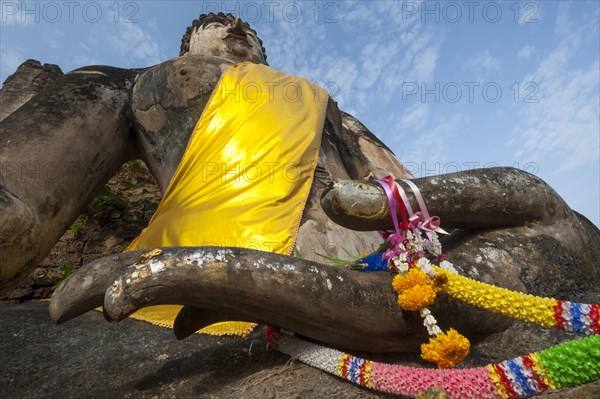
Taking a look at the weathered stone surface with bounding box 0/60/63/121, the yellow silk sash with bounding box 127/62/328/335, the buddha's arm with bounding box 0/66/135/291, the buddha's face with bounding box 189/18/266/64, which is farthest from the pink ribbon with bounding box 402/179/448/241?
the weathered stone surface with bounding box 0/60/63/121

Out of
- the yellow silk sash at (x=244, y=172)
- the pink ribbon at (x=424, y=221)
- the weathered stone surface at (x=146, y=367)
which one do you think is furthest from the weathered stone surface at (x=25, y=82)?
the pink ribbon at (x=424, y=221)

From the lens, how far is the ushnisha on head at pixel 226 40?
136 inches

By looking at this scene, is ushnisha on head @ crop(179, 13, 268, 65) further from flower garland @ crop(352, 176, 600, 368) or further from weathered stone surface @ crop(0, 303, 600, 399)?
Answer: flower garland @ crop(352, 176, 600, 368)

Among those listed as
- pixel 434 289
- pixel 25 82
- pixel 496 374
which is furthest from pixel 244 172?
pixel 25 82

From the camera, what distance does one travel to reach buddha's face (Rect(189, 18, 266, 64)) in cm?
344

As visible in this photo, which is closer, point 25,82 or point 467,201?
point 467,201

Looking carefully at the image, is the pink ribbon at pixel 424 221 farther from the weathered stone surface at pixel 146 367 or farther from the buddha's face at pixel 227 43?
the buddha's face at pixel 227 43

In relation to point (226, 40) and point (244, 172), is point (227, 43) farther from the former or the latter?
point (244, 172)

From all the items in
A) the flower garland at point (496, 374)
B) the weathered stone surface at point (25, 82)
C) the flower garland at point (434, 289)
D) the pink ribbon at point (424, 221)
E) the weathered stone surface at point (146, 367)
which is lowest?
the weathered stone surface at point (146, 367)

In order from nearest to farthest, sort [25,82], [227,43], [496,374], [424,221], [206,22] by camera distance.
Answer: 1. [496,374]
2. [424,221]
3. [227,43]
4. [206,22]
5. [25,82]

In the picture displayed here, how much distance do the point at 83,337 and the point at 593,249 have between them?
6.11 ft

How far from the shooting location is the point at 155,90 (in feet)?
8.70

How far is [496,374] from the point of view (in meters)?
1.17

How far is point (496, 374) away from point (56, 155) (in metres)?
1.94
